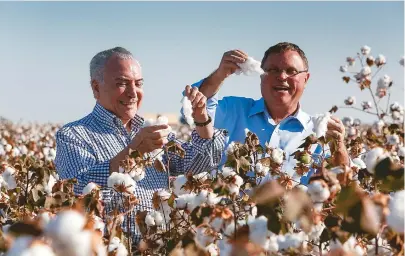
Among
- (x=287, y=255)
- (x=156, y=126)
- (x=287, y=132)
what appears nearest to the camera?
(x=287, y=255)

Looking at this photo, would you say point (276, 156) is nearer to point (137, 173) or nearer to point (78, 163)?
point (137, 173)

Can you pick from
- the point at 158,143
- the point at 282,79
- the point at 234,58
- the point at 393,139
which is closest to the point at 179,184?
the point at 158,143

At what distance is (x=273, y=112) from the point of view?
4.04m

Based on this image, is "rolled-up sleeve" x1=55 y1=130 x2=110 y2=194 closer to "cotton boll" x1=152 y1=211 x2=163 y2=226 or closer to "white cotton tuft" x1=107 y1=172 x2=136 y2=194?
"cotton boll" x1=152 y1=211 x2=163 y2=226

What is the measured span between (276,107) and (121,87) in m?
1.07

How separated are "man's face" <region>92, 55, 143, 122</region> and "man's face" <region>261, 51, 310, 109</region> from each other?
877 millimetres

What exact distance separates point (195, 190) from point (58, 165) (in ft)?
4.41

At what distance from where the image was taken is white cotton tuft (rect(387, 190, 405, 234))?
1.30 m

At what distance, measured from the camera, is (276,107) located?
3990 mm

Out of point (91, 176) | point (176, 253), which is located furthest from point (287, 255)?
point (91, 176)

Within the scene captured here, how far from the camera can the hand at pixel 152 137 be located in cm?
261

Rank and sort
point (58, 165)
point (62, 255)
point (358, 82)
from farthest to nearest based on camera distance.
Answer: point (358, 82)
point (58, 165)
point (62, 255)

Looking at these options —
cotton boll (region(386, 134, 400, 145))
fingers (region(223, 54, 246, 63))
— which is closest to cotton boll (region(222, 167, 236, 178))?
fingers (region(223, 54, 246, 63))

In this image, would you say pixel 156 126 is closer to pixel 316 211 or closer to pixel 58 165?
pixel 58 165
